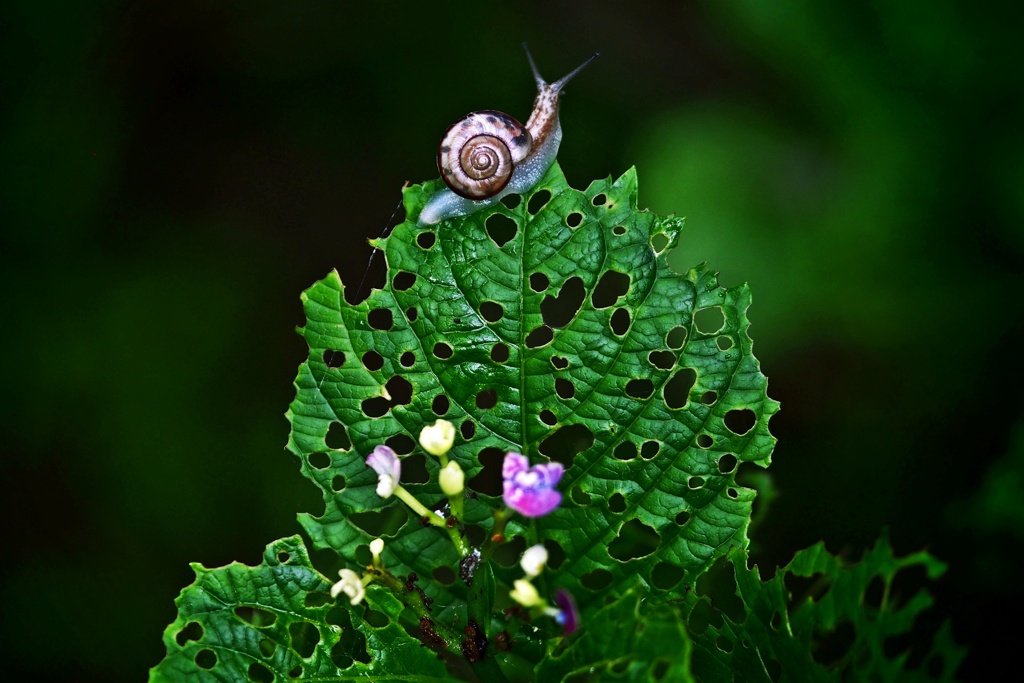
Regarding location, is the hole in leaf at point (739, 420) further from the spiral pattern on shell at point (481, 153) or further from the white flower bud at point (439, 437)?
the white flower bud at point (439, 437)

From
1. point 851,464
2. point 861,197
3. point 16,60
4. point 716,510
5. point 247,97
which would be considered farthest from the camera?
point 247,97

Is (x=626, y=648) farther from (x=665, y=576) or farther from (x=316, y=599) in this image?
(x=316, y=599)

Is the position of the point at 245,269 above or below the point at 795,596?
below

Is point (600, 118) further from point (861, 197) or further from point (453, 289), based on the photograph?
point (453, 289)

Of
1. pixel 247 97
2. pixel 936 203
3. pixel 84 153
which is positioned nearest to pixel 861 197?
pixel 936 203

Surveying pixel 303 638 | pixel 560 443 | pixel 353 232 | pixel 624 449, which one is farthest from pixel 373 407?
pixel 353 232

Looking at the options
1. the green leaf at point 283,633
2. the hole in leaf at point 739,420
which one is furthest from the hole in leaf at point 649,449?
the hole in leaf at point 739,420
